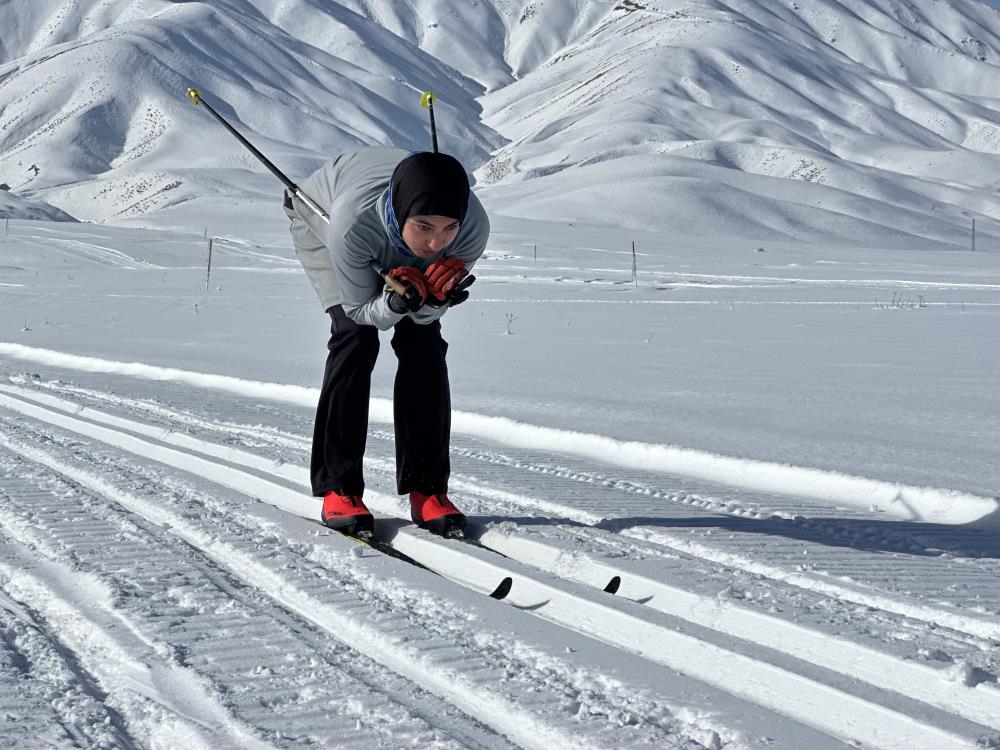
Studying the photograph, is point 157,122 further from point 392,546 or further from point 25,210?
point 392,546

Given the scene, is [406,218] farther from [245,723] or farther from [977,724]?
[977,724]

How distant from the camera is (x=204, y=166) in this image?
Answer: 128m

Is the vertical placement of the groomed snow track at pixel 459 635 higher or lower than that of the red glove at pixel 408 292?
lower

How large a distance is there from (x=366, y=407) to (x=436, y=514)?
0.48 m

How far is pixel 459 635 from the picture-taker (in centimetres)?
270

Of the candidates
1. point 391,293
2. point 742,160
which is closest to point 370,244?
point 391,293

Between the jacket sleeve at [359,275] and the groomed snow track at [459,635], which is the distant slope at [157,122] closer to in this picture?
the jacket sleeve at [359,275]

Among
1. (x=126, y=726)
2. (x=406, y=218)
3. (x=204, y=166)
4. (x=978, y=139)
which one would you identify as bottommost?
(x=126, y=726)

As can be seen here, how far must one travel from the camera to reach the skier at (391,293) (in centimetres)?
359

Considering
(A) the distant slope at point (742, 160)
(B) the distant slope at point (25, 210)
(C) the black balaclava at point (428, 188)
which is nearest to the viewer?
(C) the black balaclava at point (428, 188)

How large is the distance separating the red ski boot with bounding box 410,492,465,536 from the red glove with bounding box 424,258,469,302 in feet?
2.71

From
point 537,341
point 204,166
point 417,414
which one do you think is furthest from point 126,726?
point 204,166

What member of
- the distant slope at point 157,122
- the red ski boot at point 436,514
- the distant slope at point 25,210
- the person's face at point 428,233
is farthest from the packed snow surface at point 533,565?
the distant slope at point 157,122

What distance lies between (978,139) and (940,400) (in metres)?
Answer: 198
